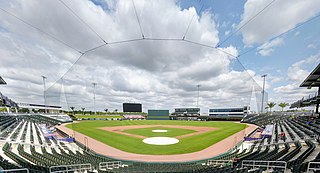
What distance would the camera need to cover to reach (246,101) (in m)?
10.8

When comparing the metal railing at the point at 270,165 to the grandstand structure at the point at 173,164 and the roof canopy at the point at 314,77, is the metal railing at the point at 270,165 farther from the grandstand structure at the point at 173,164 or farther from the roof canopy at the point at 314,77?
the roof canopy at the point at 314,77

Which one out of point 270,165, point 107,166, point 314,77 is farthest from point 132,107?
point 270,165

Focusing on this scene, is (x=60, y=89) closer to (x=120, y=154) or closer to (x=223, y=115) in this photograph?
(x=120, y=154)

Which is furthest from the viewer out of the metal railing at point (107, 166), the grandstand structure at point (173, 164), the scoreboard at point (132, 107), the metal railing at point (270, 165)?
the scoreboard at point (132, 107)

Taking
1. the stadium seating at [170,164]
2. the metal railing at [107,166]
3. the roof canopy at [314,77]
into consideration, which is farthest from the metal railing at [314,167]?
the roof canopy at [314,77]

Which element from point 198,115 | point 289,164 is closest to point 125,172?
point 289,164

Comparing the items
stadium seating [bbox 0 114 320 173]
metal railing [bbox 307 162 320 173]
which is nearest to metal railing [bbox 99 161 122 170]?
stadium seating [bbox 0 114 320 173]

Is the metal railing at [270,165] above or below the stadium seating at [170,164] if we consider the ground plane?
above

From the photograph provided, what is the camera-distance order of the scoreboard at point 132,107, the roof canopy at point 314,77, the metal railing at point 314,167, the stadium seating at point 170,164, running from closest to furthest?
the metal railing at point 314,167
the stadium seating at point 170,164
the roof canopy at point 314,77
the scoreboard at point 132,107

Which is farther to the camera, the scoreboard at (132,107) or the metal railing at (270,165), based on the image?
the scoreboard at (132,107)

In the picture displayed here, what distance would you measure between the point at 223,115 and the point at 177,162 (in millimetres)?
60528

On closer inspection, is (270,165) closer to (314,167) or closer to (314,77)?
(314,167)

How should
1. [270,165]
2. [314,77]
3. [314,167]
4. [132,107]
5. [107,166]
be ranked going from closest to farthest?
[314,167], [270,165], [107,166], [314,77], [132,107]

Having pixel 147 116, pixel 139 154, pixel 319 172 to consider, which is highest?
pixel 319 172
